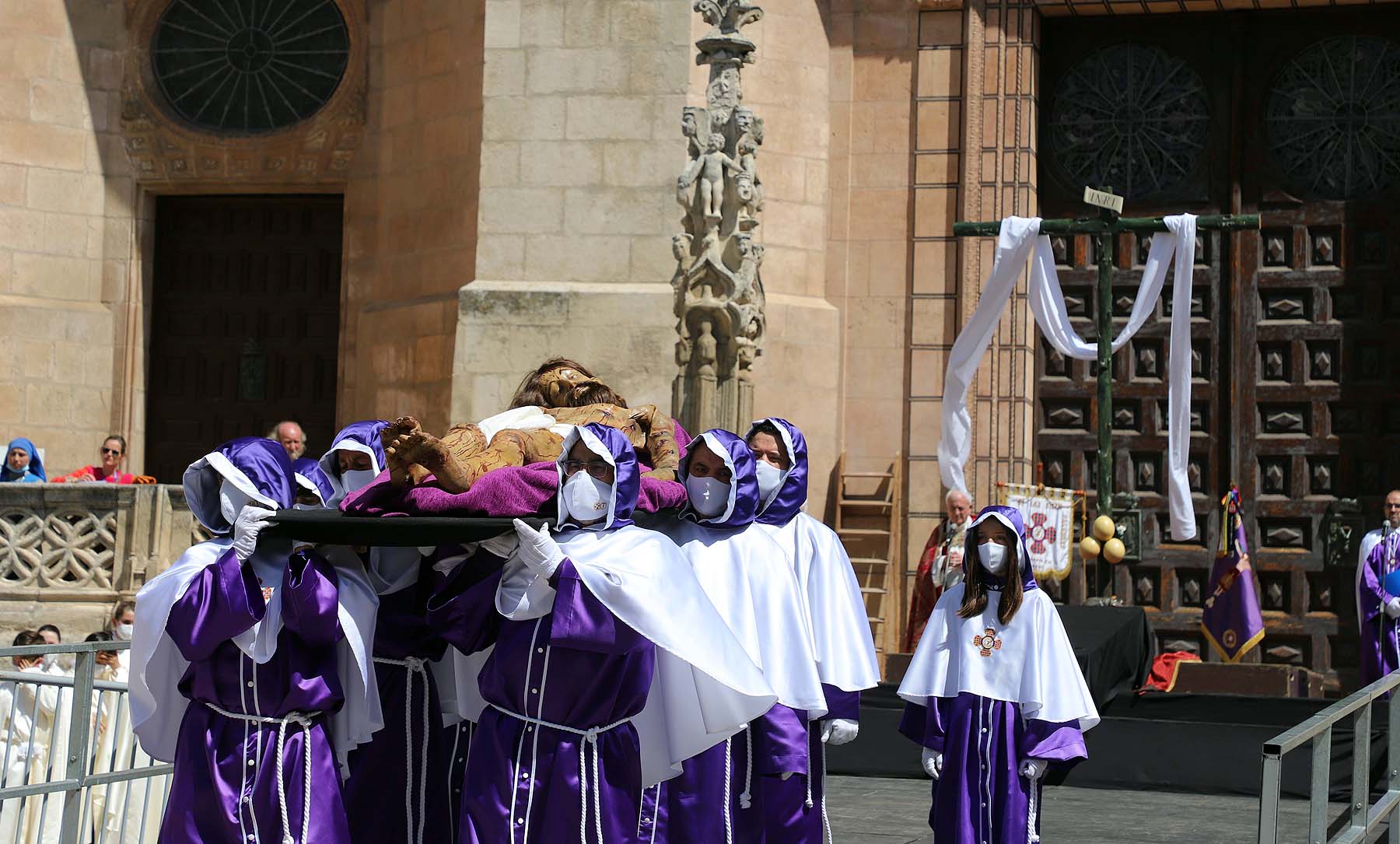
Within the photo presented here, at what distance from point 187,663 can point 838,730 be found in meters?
2.54

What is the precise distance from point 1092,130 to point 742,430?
592cm

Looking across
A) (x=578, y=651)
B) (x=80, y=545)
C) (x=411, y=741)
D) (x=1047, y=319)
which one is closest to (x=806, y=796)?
(x=411, y=741)

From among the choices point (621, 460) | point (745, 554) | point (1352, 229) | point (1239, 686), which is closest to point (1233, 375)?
point (1352, 229)

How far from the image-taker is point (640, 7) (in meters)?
16.1

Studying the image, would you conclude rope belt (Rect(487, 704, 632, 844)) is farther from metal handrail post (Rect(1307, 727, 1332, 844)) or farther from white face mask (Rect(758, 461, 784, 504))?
metal handrail post (Rect(1307, 727, 1332, 844))

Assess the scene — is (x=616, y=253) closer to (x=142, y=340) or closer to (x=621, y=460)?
(x=142, y=340)

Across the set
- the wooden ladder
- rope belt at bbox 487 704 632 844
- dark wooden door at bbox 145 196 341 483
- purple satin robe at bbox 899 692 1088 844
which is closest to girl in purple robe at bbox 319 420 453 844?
rope belt at bbox 487 704 632 844

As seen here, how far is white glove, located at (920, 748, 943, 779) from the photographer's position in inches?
307

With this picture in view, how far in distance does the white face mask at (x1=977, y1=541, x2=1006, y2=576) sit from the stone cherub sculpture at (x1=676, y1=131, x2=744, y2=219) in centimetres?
591

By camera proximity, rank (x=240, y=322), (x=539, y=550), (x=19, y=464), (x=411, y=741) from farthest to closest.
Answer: (x=240, y=322), (x=19, y=464), (x=411, y=741), (x=539, y=550)

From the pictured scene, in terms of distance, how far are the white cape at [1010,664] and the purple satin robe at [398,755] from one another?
204 centimetres

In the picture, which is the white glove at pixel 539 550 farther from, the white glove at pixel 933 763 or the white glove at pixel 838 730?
the white glove at pixel 933 763

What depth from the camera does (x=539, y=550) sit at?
19.1ft

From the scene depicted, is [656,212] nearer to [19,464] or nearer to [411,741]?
[19,464]
